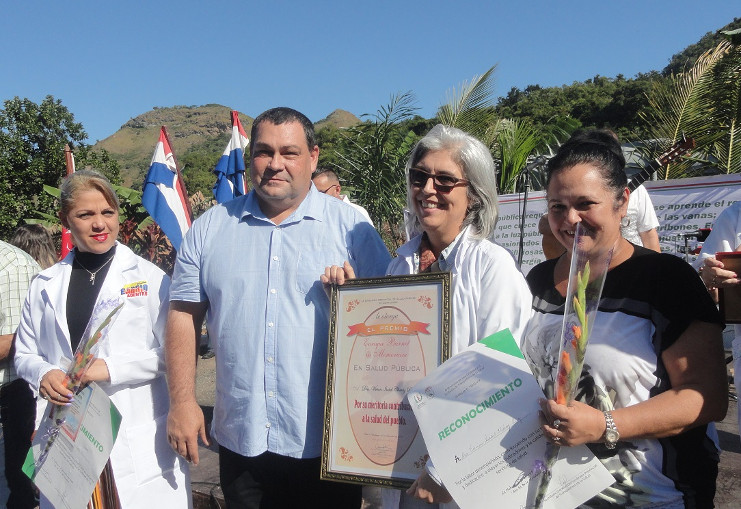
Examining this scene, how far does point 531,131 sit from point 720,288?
7289 mm

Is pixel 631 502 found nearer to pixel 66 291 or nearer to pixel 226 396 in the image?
pixel 226 396

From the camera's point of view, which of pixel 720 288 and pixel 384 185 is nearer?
pixel 720 288

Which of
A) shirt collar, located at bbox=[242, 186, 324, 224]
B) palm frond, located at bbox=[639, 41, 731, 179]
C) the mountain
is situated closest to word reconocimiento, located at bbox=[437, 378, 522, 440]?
shirt collar, located at bbox=[242, 186, 324, 224]

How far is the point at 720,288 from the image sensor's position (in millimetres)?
2180

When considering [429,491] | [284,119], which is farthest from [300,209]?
[429,491]

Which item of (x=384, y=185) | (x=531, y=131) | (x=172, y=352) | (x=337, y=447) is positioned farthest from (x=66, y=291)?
(x=531, y=131)

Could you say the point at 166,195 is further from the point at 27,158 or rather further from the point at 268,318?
the point at 27,158

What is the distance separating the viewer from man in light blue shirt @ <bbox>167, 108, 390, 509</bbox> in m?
2.40

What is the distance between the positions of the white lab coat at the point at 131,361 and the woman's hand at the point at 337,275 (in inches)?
39.0

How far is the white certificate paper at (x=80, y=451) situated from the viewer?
2.46 meters

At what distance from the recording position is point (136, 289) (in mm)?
2824

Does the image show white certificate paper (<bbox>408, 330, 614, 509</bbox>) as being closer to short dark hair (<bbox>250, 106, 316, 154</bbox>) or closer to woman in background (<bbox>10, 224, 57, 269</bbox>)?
short dark hair (<bbox>250, 106, 316, 154</bbox>)

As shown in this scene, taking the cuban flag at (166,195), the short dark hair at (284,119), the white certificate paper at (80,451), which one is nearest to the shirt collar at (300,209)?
the short dark hair at (284,119)

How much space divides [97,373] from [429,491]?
1.59m
